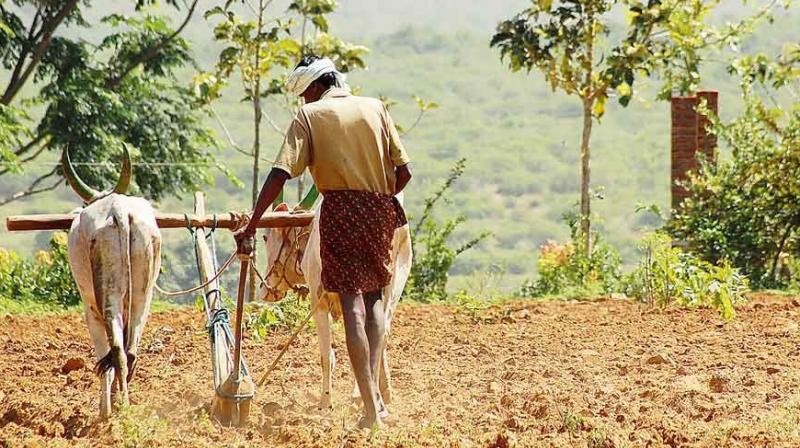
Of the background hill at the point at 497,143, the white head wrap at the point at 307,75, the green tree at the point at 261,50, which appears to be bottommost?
the background hill at the point at 497,143

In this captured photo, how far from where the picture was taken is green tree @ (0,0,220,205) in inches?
648

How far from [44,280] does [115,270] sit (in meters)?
7.53

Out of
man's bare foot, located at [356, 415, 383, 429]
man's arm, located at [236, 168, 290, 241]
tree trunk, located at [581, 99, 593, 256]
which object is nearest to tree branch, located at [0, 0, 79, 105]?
tree trunk, located at [581, 99, 593, 256]

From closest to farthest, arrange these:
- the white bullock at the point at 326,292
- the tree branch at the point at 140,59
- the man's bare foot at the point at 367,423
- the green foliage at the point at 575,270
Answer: the man's bare foot at the point at 367,423
the white bullock at the point at 326,292
the green foliage at the point at 575,270
the tree branch at the point at 140,59

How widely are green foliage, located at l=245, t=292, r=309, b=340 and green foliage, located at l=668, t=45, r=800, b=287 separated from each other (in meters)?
5.53

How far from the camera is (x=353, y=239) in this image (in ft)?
20.0

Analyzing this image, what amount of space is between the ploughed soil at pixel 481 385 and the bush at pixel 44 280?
8.29 feet

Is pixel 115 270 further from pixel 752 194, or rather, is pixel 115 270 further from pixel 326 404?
pixel 752 194

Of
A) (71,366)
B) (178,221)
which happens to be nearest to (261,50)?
(71,366)

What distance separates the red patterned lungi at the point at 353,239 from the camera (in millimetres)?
6086

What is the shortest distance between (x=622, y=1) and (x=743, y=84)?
5.98 feet

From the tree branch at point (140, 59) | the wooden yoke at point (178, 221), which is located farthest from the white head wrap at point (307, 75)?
the tree branch at point (140, 59)

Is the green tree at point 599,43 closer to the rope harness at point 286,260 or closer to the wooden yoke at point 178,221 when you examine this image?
the rope harness at point 286,260

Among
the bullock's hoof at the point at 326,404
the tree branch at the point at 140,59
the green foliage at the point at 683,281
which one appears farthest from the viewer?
the tree branch at the point at 140,59
